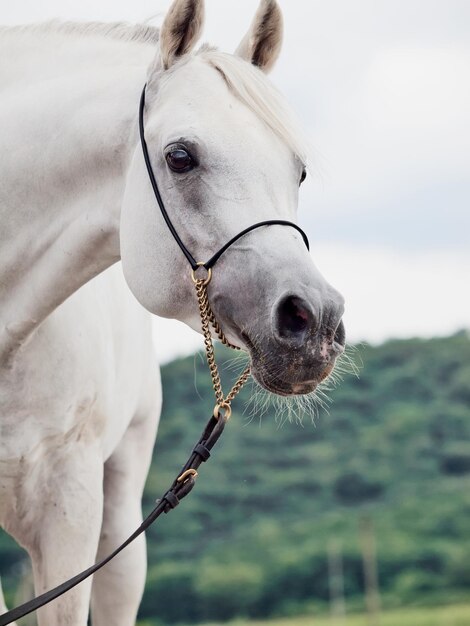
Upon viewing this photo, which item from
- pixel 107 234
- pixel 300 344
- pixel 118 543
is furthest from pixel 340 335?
pixel 118 543

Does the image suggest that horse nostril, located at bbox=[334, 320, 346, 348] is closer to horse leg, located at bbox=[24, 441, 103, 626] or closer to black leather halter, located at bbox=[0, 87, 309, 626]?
black leather halter, located at bbox=[0, 87, 309, 626]

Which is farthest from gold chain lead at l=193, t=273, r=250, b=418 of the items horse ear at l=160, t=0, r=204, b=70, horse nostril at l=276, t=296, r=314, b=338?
horse ear at l=160, t=0, r=204, b=70

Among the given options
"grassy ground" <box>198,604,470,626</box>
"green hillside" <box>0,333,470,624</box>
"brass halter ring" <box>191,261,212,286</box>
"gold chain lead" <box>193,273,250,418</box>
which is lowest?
"green hillside" <box>0,333,470,624</box>

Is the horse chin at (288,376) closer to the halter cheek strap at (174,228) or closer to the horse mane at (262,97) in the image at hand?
the halter cheek strap at (174,228)

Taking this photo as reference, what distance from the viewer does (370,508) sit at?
20.7m

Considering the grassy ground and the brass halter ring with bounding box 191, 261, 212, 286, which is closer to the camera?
the brass halter ring with bounding box 191, 261, 212, 286

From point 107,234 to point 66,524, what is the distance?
3.31 ft

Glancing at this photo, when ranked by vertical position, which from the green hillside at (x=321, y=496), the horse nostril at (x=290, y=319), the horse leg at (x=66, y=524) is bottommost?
the green hillside at (x=321, y=496)

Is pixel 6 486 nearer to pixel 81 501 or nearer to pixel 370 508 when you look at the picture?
pixel 81 501

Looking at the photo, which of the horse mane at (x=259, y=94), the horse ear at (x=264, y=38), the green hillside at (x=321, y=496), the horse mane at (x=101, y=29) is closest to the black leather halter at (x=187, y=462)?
the horse mane at (x=259, y=94)

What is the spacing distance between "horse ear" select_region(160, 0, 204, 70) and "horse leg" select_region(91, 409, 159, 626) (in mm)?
2089

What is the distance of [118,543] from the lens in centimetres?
451

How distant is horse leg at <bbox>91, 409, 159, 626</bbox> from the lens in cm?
454

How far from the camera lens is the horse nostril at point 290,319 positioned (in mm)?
2742
